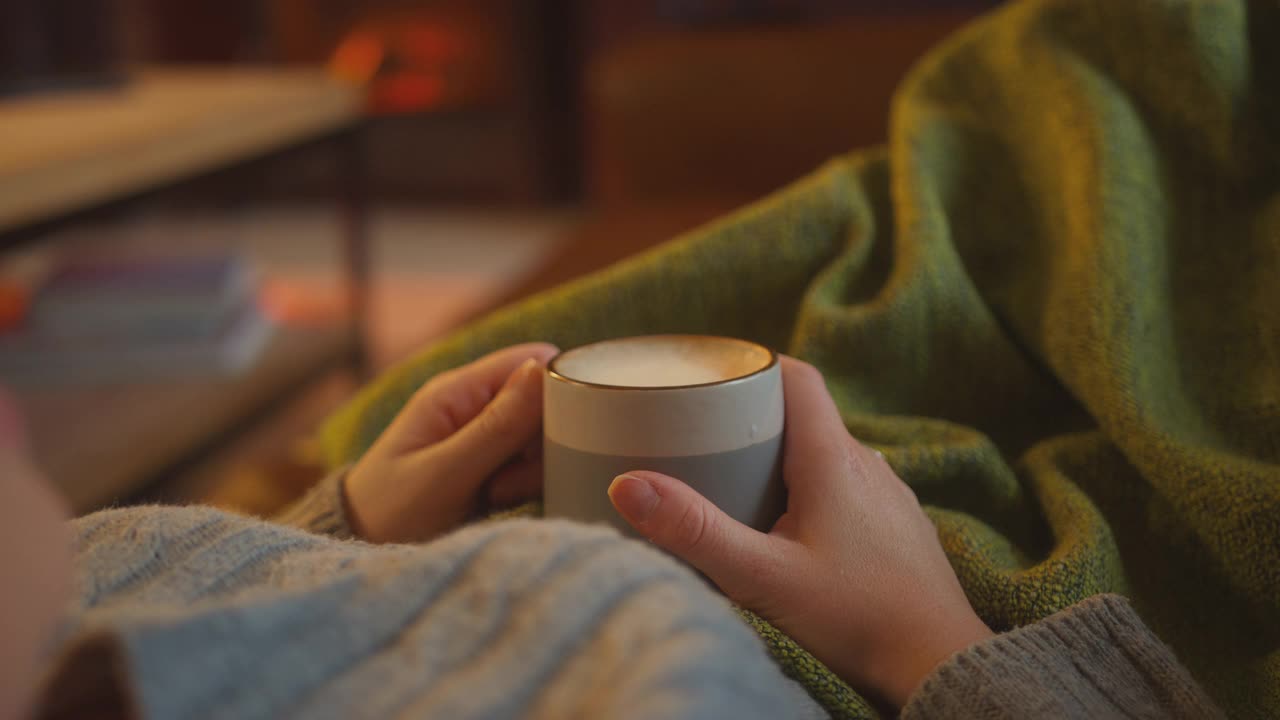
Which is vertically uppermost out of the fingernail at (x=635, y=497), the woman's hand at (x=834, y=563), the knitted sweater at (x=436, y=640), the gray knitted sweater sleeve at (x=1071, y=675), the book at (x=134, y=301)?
the knitted sweater at (x=436, y=640)

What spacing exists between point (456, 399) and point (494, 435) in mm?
37

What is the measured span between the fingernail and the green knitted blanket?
0.15m

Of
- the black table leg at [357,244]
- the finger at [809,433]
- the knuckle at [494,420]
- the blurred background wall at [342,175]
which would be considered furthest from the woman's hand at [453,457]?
the black table leg at [357,244]

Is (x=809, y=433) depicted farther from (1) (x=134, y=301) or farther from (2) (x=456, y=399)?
(1) (x=134, y=301)

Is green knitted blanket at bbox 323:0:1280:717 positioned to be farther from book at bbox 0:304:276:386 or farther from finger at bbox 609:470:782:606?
book at bbox 0:304:276:386

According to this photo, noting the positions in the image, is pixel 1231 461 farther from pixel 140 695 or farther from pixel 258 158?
pixel 258 158

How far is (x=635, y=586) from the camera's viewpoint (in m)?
0.29

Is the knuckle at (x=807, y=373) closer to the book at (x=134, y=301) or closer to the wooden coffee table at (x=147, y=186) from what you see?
the wooden coffee table at (x=147, y=186)

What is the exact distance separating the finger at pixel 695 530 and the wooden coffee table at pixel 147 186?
813 millimetres

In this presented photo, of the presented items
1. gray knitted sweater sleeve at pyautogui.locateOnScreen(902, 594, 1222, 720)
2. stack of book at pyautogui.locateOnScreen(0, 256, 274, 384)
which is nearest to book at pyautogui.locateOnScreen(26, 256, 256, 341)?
stack of book at pyautogui.locateOnScreen(0, 256, 274, 384)

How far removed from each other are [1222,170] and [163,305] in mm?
1304

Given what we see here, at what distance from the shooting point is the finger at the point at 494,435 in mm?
481

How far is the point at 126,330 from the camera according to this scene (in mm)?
1529

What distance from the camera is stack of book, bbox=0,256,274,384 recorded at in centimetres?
150
